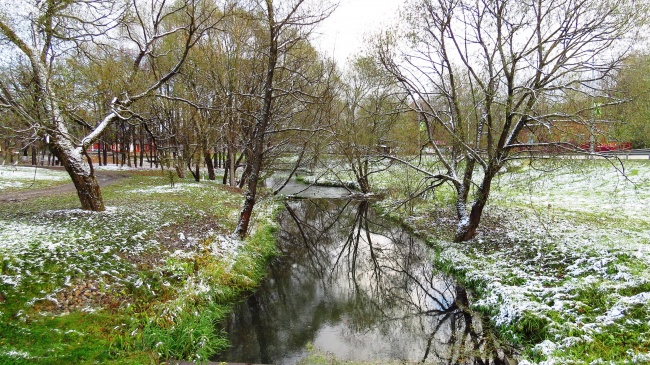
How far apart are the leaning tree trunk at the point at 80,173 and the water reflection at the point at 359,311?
19.2ft

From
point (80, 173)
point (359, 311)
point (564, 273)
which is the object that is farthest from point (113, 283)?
point (564, 273)

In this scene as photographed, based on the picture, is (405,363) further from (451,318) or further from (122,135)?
(122,135)

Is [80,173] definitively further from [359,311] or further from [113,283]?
[359,311]

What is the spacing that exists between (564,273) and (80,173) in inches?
509

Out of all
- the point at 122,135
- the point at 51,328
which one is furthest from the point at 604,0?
the point at 122,135

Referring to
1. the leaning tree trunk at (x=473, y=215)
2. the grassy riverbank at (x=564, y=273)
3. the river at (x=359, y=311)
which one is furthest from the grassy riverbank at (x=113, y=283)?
the leaning tree trunk at (x=473, y=215)

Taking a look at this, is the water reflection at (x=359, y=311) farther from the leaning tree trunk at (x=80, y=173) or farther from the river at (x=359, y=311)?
the leaning tree trunk at (x=80, y=173)

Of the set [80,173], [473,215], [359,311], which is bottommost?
[359,311]

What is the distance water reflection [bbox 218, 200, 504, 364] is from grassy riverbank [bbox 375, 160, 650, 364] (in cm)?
72

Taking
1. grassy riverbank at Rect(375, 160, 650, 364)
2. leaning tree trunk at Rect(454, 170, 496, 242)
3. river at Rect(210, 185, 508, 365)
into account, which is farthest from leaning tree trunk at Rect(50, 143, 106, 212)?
leaning tree trunk at Rect(454, 170, 496, 242)

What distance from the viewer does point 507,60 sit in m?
10.5

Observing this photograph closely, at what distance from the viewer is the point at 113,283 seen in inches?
280

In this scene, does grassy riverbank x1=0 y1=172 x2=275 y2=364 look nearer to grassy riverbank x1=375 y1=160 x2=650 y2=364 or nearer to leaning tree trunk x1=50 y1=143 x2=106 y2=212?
leaning tree trunk x1=50 y1=143 x2=106 y2=212

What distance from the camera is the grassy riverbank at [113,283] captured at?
5.57 metres
